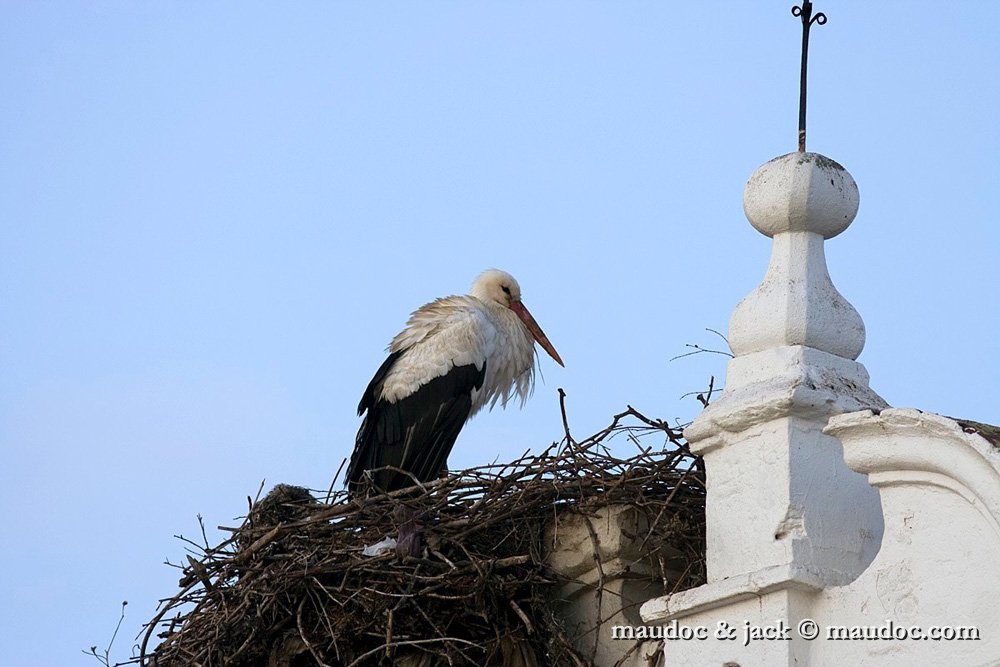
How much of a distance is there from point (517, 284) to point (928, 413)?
602 centimetres

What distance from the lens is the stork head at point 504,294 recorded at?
9.66m

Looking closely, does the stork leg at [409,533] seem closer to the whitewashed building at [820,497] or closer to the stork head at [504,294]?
the whitewashed building at [820,497]

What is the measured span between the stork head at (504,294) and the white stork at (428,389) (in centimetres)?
41

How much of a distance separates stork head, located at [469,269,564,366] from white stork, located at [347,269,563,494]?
0.41m

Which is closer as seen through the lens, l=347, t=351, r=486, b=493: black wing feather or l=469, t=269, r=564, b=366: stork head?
l=347, t=351, r=486, b=493: black wing feather

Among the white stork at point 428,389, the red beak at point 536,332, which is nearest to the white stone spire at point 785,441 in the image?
the white stork at point 428,389

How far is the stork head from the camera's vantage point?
9664 millimetres

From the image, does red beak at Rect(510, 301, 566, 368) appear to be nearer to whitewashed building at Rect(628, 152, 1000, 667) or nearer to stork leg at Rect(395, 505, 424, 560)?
stork leg at Rect(395, 505, 424, 560)

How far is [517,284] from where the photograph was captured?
9.85 m

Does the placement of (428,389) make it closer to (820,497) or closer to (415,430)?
(415,430)

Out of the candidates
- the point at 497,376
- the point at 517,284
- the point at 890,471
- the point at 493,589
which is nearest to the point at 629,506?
the point at 493,589

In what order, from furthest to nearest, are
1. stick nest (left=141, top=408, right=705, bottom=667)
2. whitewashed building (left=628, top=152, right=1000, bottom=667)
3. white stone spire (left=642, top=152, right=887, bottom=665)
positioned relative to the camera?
stick nest (left=141, top=408, right=705, bottom=667) < white stone spire (left=642, top=152, right=887, bottom=665) < whitewashed building (left=628, top=152, right=1000, bottom=667)

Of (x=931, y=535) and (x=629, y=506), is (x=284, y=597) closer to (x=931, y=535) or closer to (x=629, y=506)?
(x=629, y=506)

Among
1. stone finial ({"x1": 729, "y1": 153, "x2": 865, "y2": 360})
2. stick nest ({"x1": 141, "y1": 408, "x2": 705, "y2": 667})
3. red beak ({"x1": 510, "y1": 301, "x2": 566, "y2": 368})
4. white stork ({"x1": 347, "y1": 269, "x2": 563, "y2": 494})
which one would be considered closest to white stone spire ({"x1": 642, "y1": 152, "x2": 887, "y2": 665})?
stone finial ({"x1": 729, "y1": 153, "x2": 865, "y2": 360})
